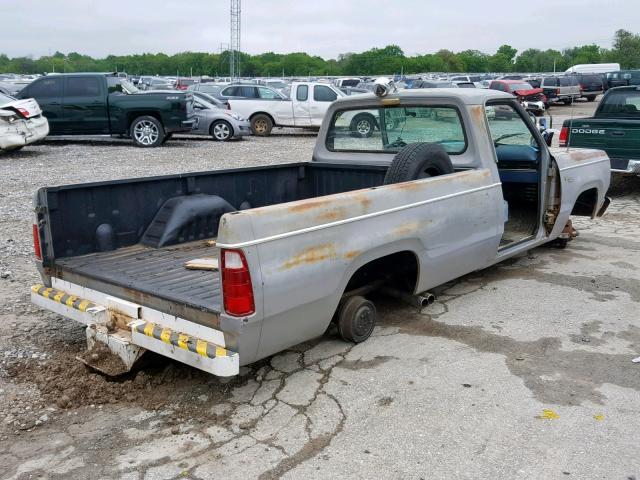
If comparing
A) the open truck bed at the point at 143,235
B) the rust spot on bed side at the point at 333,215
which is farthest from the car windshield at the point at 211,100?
the rust spot on bed side at the point at 333,215

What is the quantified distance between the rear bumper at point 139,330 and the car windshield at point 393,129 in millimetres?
2994

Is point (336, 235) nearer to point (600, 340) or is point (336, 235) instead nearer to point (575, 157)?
point (600, 340)

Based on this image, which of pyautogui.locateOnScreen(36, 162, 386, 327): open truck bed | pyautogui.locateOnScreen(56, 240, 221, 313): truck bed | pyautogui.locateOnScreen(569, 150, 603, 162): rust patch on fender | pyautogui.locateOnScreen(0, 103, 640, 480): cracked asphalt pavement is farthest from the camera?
pyautogui.locateOnScreen(569, 150, 603, 162): rust patch on fender

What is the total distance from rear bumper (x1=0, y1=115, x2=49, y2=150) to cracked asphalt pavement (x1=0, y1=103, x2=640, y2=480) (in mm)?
9001

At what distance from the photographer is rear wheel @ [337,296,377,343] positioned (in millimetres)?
4484

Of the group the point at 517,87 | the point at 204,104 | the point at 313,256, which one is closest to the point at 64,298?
the point at 313,256

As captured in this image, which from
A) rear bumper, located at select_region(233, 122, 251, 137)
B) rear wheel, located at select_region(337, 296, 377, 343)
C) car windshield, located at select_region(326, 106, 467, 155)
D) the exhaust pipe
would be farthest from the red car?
rear wheel, located at select_region(337, 296, 377, 343)

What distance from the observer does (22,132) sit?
13750 mm

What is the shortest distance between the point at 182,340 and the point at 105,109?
13681 mm

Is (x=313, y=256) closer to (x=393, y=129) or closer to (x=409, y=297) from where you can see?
(x=409, y=297)

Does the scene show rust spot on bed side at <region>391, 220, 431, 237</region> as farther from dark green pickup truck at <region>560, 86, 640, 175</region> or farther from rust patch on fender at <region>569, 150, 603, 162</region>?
dark green pickup truck at <region>560, 86, 640, 175</region>

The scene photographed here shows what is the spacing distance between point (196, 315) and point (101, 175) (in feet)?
29.2

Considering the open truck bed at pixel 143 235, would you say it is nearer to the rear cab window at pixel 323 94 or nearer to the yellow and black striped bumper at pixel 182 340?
the yellow and black striped bumper at pixel 182 340

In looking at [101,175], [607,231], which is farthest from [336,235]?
[101,175]
